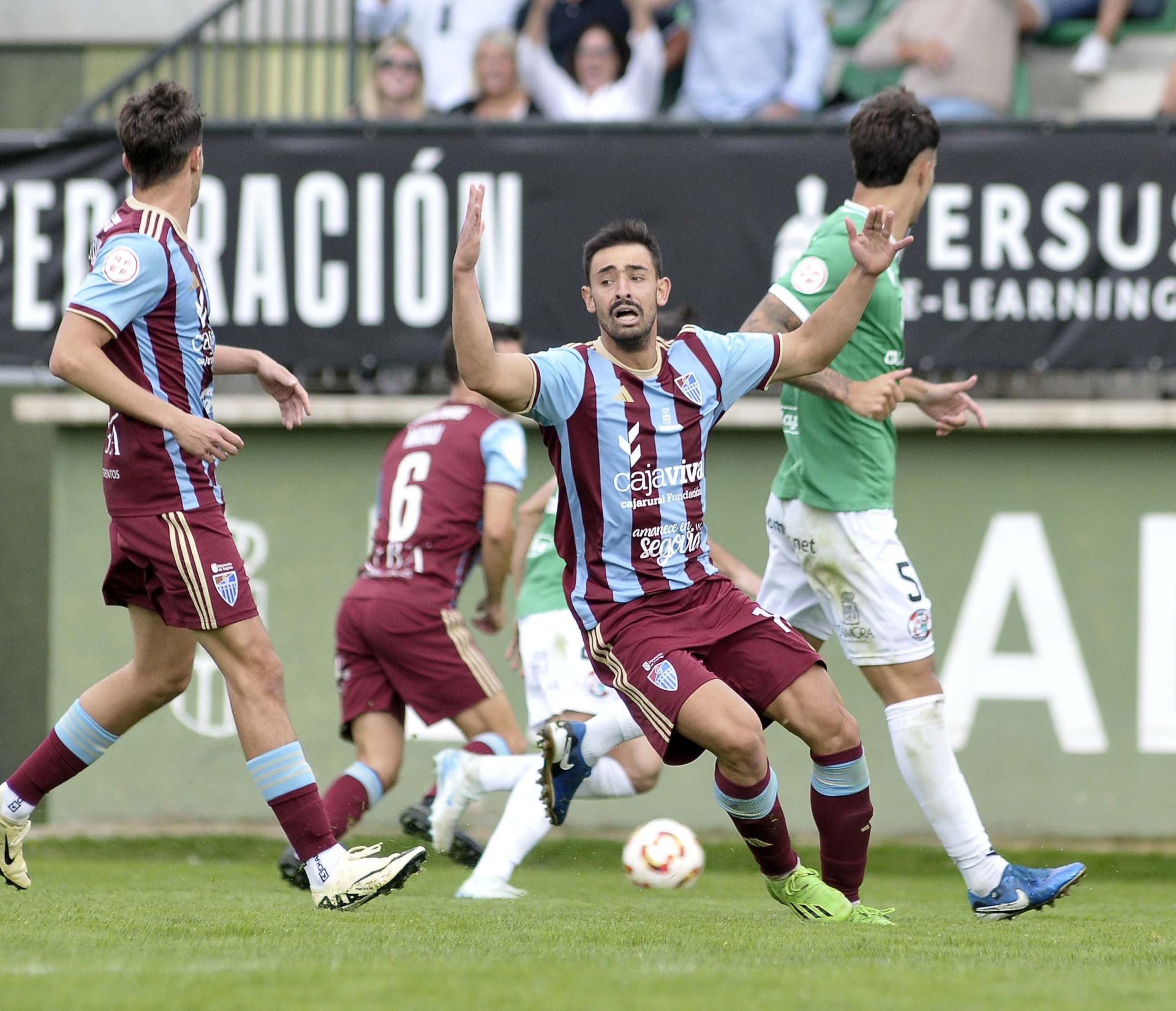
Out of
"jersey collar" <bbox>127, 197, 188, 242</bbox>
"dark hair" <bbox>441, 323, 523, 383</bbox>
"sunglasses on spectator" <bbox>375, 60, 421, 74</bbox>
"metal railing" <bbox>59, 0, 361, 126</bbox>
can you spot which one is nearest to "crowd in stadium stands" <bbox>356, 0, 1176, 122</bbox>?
"sunglasses on spectator" <bbox>375, 60, 421, 74</bbox>

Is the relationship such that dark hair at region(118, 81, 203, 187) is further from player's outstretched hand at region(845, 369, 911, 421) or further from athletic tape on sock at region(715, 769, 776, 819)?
athletic tape on sock at region(715, 769, 776, 819)

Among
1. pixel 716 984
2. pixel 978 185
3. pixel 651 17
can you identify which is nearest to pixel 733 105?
pixel 651 17

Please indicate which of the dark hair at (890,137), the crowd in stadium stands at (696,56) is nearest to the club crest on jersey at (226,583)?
the dark hair at (890,137)

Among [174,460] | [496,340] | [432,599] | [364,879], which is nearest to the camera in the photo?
[364,879]

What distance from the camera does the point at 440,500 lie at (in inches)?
270

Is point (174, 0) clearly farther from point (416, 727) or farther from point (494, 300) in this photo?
point (416, 727)

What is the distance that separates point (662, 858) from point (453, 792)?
0.87m

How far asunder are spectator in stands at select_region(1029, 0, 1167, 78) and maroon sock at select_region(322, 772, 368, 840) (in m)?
6.25

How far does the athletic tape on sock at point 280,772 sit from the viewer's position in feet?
15.7

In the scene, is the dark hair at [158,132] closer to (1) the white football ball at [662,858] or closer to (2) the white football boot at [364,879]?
(2) the white football boot at [364,879]

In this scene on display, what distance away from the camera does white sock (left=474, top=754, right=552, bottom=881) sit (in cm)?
607

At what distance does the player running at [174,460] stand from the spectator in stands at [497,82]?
200 inches

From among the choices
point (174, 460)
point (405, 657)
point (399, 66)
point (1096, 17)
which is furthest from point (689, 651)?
point (1096, 17)

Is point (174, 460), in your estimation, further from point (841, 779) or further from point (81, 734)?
point (841, 779)
